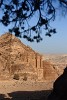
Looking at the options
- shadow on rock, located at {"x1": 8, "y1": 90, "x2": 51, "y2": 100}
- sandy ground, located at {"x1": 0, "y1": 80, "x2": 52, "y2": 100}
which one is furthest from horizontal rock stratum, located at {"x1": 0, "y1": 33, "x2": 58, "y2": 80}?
shadow on rock, located at {"x1": 8, "y1": 90, "x2": 51, "y2": 100}

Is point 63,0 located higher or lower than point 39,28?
higher

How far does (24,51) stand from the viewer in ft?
173

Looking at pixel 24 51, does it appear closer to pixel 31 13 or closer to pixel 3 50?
pixel 3 50

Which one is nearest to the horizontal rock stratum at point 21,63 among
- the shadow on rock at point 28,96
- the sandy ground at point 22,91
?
the sandy ground at point 22,91

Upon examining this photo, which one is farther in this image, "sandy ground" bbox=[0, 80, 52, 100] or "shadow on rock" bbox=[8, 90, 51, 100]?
"sandy ground" bbox=[0, 80, 52, 100]

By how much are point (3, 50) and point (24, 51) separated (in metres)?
2.90

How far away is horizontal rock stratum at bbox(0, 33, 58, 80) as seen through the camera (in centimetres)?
4819

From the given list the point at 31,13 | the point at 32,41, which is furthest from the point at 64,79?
the point at 31,13

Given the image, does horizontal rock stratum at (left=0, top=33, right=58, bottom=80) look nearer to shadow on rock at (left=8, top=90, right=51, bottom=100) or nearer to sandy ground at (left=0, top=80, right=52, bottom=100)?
sandy ground at (left=0, top=80, right=52, bottom=100)

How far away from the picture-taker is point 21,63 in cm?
4962

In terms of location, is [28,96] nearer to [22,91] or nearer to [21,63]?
[22,91]

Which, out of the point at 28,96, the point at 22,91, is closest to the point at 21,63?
the point at 22,91

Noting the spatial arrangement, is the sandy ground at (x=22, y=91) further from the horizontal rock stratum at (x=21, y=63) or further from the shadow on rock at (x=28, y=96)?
the horizontal rock stratum at (x=21, y=63)

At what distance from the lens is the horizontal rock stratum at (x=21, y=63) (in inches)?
1897
